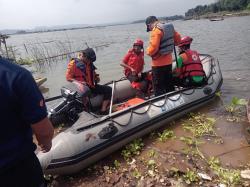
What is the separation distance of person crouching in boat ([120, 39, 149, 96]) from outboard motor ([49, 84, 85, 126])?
73.5 inches

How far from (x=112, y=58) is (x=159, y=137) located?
12.7 meters

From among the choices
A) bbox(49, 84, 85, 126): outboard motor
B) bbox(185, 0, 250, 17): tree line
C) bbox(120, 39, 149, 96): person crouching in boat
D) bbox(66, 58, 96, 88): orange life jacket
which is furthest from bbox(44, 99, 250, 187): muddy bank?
bbox(185, 0, 250, 17): tree line

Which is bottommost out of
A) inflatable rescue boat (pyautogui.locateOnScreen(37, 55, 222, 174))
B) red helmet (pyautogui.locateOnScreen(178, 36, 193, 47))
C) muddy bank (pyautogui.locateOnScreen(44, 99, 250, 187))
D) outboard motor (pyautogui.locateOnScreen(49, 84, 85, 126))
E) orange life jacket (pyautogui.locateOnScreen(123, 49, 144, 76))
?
muddy bank (pyautogui.locateOnScreen(44, 99, 250, 187))

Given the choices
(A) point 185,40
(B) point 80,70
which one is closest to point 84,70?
(B) point 80,70

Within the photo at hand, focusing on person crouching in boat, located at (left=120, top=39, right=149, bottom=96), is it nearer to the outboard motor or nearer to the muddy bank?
the muddy bank

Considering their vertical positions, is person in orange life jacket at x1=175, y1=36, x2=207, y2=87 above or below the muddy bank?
above

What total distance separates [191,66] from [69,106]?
2.73m

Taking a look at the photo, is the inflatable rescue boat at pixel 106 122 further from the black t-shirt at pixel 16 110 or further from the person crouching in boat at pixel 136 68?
the black t-shirt at pixel 16 110

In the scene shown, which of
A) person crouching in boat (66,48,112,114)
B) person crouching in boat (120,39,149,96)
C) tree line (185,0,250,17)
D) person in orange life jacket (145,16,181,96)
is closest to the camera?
person in orange life jacket (145,16,181,96)

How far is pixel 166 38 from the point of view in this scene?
5.57 metres

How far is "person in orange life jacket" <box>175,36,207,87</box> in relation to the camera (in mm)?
6121

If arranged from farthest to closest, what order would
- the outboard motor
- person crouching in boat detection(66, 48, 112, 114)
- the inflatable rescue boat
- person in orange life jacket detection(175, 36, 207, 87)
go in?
person in orange life jacket detection(175, 36, 207, 87)
person crouching in boat detection(66, 48, 112, 114)
the outboard motor
the inflatable rescue boat

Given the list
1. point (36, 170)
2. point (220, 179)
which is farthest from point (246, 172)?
point (36, 170)

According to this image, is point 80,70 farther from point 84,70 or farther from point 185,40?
point 185,40
